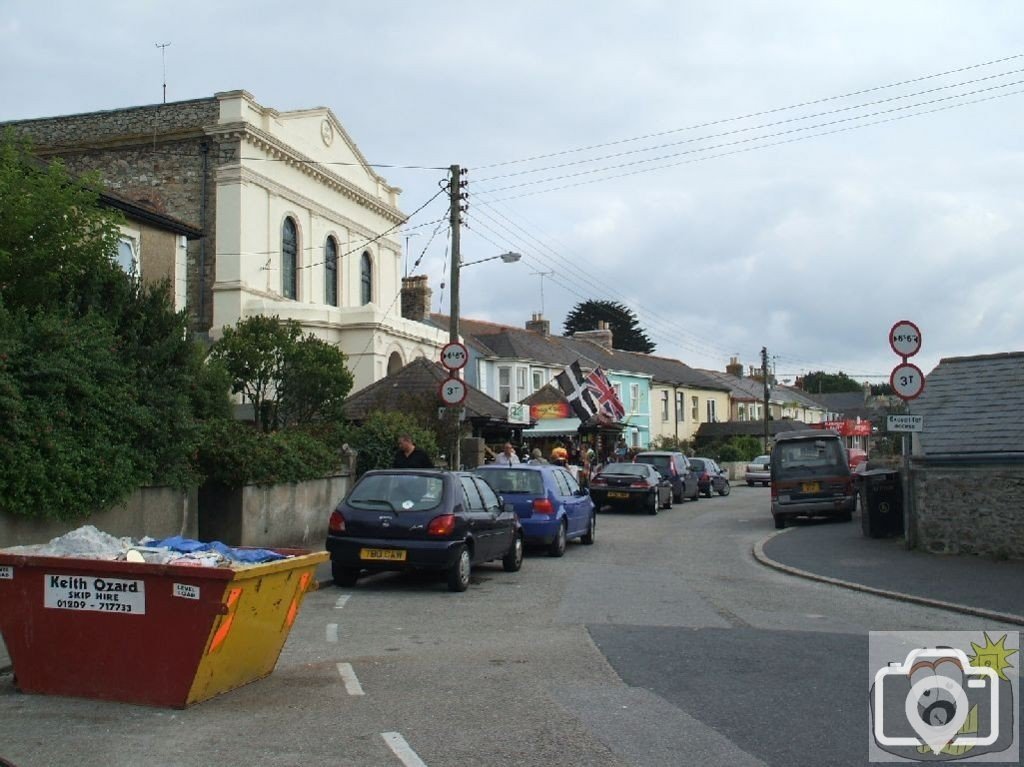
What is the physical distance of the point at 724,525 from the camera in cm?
2517

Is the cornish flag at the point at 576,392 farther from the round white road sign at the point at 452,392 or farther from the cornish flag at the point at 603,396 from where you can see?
the round white road sign at the point at 452,392

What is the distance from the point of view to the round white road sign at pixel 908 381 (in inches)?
626

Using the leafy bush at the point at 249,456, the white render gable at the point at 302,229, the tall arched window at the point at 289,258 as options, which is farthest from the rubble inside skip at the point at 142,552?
the tall arched window at the point at 289,258

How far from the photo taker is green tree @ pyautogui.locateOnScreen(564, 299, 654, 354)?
85.9 m

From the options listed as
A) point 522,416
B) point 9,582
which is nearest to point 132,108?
point 522,416

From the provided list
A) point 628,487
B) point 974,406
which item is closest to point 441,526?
point 974,406

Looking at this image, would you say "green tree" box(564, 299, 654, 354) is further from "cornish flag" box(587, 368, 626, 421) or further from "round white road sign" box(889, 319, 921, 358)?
"round white road sign" box(889, 319, 921, 358)

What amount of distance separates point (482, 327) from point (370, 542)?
42.9 meters

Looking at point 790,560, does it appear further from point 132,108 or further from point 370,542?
point 132,108

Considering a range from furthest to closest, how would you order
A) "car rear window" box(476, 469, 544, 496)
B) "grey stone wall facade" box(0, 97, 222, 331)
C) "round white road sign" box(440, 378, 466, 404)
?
"grey stone wall facade" box(0, 97, 222, 331) < "round white road sign" box(440, 378, 466, 404) < "car rear window" box(476, 469, 544, 496)

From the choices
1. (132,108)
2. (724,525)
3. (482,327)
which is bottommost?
(724,525)

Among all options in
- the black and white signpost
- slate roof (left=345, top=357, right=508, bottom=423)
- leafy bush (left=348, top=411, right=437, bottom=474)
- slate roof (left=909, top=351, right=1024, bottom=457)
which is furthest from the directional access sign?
slate roof (left=345, top=357, right=508, bottom=423)

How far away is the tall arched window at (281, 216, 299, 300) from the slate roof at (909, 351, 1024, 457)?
2655 centimetres

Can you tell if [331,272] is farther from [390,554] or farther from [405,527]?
[390,554]
